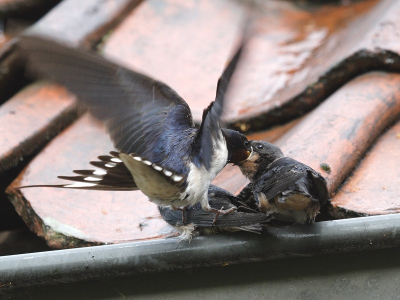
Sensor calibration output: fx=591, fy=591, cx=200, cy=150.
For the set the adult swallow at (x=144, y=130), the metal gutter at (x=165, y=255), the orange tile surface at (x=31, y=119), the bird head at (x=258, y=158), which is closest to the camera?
the metal gutter at (x=165, y=255)

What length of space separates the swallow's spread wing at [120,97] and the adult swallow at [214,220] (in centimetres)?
22

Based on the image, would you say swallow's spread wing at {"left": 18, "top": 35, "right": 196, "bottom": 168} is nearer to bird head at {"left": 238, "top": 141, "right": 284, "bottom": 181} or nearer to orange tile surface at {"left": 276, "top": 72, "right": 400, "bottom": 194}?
bird head at {"left": 238, "top": 141, "right": 284, "bottom": 181}

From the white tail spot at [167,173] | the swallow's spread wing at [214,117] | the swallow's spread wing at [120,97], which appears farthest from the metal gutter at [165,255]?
the swallow's spread wing at [120,97]

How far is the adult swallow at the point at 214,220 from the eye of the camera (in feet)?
5.60

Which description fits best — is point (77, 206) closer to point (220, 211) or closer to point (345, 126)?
point (220, 211)

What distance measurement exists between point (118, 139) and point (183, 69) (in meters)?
1.05

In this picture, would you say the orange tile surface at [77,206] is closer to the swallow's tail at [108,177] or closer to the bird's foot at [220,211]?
the swallow's tail at [108,177]

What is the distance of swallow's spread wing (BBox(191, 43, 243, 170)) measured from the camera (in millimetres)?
1795

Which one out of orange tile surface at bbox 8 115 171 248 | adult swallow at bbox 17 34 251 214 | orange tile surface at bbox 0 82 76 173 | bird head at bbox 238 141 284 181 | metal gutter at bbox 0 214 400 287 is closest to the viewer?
metal gutter at bbox 0 214 400 287

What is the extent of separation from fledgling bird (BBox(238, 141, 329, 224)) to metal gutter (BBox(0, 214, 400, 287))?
92 millimetres

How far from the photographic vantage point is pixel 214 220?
1.83 m

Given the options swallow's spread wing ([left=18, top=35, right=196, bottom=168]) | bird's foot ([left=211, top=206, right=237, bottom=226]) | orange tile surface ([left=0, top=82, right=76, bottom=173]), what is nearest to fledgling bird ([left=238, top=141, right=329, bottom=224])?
bird's foot ([left=211, top=206, right=237, bottom=226])

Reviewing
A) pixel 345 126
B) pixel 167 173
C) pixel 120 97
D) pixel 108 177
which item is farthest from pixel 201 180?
pixel 345 126

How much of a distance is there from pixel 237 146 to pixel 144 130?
1.19 feet
